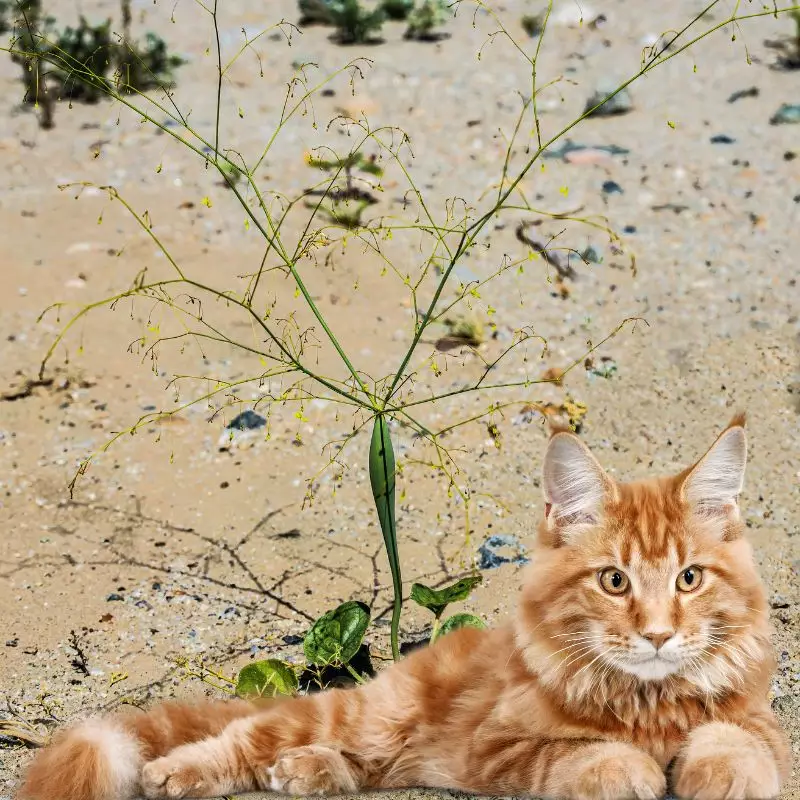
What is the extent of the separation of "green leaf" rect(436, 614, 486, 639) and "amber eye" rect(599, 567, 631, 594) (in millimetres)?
1101

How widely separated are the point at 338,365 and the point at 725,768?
139 inches

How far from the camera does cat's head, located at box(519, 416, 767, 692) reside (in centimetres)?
274

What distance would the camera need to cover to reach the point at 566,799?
2.79 meters

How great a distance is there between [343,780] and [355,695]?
0.25 meters

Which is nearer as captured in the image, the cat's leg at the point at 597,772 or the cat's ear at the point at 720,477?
the cat's leg at the point at 597,772

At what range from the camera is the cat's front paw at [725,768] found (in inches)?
103

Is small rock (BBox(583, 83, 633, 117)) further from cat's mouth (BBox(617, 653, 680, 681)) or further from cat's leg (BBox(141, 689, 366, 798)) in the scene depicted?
cat's mouth (BBox(617, 653, 680, 681))

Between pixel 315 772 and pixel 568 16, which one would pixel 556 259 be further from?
pixel 315 772

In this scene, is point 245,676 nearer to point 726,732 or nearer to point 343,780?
point 343,780

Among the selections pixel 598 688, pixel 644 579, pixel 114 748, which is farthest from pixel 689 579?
pixel 114 748

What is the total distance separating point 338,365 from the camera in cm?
586

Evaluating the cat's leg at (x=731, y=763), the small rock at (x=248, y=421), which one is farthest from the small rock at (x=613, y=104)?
the cat's leg at (x=731, y=763)

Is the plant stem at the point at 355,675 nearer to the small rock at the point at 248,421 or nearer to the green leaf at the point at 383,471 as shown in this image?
the green leaf at the point at 383,471

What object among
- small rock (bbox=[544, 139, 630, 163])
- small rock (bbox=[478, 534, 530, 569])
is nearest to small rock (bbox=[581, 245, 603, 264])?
small rock (bbox=[544, 139, 630, 163])
